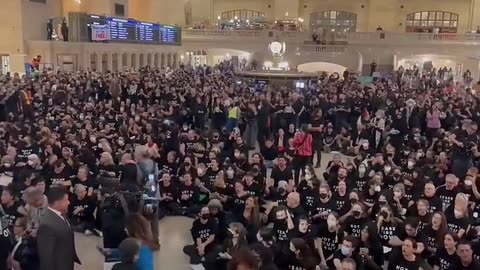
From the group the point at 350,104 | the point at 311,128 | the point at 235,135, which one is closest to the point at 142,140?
the point at 235,135

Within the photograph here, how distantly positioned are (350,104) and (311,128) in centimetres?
379

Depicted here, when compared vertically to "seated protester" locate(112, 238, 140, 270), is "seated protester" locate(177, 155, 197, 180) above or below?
below

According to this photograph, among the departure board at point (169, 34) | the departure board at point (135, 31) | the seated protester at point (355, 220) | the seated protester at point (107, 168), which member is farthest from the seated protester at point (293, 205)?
the departure board at point (169, 34)

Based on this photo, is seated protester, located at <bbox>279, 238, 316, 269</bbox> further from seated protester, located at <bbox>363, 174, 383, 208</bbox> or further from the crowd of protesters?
seated protester, located at <bbox>363, 174, 383, 208</bbox>

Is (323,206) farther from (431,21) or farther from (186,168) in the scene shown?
(431,21)

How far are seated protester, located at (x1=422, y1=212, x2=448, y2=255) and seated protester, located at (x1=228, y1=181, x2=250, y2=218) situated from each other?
2.60 meters

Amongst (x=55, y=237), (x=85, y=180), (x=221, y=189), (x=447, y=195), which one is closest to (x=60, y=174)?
(x=85, y=180)

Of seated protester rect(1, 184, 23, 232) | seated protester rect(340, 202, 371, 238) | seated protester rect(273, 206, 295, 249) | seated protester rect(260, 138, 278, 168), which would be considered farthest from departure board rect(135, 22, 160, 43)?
seated protester rect(340, 202, 371, 238)

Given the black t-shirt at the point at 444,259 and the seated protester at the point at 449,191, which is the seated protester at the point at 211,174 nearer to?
the seated protester at the point at 449,191

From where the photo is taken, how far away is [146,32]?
31328 mm

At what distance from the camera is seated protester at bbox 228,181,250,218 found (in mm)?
7996

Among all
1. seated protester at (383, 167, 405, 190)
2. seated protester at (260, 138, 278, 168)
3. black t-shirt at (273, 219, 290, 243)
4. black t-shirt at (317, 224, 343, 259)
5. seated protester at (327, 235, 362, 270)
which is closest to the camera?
seated protester at (327, 235, 362, 270)

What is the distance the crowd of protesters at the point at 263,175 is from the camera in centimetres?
605

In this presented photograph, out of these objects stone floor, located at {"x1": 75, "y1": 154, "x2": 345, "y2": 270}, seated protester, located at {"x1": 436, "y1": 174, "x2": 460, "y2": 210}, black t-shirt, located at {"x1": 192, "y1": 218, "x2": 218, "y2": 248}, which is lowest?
stone floor, located at {"x1": 75, "y1": 154, "x2": 345, "y2": 270}
